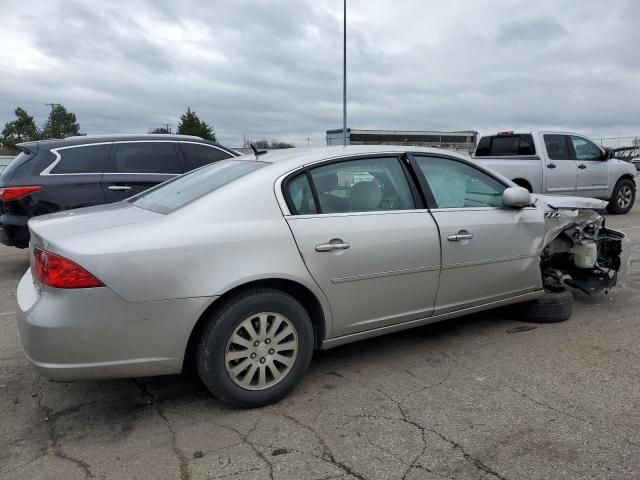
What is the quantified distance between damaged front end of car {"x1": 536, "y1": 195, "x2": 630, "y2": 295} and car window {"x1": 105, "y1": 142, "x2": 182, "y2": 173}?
14.9 feet

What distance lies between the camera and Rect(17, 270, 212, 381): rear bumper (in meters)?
2.62

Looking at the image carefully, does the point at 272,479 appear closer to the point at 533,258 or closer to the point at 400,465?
the point at 400,465

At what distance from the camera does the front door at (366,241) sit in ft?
10.5

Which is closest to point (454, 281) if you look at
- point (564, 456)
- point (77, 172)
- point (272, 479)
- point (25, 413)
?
point (564, 456)

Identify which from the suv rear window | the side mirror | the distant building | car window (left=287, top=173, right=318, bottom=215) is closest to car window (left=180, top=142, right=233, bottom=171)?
Result: car window (left=287, top=173, right=318, bottom=215)

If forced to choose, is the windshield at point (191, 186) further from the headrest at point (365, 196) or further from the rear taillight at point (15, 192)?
the rear taillight at point (15, 192)

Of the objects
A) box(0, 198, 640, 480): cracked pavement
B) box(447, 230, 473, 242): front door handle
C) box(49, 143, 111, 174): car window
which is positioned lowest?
box(0, 198, 640, 480): cracked pavement

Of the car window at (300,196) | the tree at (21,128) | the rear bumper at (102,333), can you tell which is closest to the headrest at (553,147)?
the car window at (300,196)

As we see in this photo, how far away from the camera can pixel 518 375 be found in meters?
3.49

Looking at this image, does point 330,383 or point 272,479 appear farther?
point 330,383

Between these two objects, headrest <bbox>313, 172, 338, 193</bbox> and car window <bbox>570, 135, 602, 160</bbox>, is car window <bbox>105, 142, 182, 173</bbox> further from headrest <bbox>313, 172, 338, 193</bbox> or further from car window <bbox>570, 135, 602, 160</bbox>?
car window <bbox>570, 135, 602, 160</bbox>

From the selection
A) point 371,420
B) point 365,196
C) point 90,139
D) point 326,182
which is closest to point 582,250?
point 365,196

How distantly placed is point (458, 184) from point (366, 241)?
Answer: 3.72 feet

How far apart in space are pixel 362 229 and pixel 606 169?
1011cm
